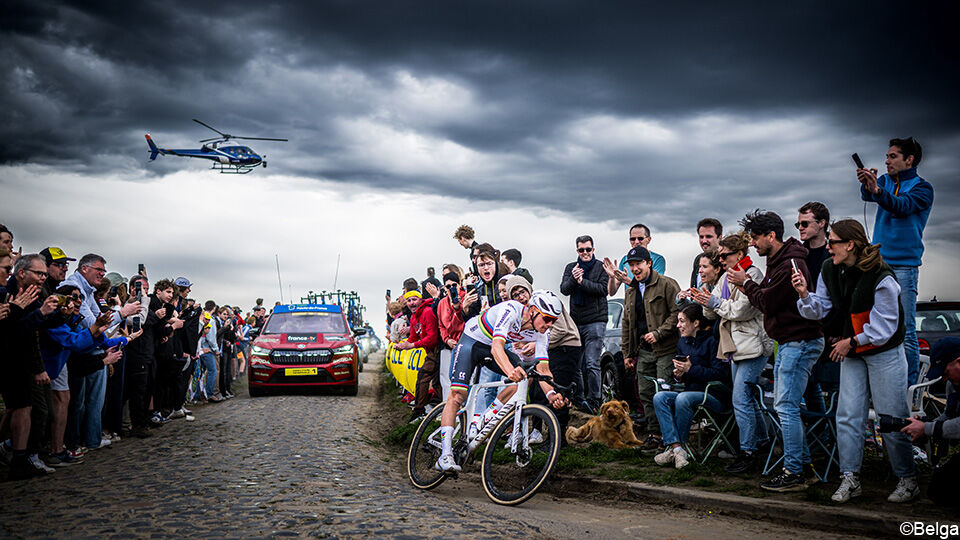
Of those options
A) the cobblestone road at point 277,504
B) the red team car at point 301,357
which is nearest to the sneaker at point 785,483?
the cobblestone road at point 277,504

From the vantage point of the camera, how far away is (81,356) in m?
8.98

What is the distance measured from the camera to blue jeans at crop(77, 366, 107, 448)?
930 centimetres

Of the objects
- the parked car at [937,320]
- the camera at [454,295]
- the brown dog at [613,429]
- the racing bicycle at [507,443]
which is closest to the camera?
the racing bicycle at [507,443]

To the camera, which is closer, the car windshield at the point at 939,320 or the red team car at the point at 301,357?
the car windshield at the point at 939,320

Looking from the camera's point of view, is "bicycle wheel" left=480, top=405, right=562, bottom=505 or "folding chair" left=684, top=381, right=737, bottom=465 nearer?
"bicycle wheel" left=480, top=405, right=562, bottom=505

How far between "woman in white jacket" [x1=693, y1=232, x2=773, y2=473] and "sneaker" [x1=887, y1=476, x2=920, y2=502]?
1508 millimetres

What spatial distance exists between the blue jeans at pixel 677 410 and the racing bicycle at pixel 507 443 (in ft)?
4.47

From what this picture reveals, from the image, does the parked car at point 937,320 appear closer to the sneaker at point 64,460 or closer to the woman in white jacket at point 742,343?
the woman in white jacket at point 742,343

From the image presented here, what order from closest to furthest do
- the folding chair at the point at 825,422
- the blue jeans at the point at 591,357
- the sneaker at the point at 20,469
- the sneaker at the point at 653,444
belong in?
the folding chair at the point at 825,422
the sneaker at the point at 20,469
the sneaker at the point at 653,444
the blue jeans at the point at 591,357

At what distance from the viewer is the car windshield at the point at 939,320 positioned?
10586mm

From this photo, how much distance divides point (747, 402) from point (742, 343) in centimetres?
58

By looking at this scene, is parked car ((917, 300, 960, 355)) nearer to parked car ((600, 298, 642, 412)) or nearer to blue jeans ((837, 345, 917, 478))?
parked car ((600, 298, 642, 412))

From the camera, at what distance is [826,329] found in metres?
6.55

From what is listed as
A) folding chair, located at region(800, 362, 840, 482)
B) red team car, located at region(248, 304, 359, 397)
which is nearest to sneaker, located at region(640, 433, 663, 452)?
folding chair, located at region(800, 362, 840, 482)
